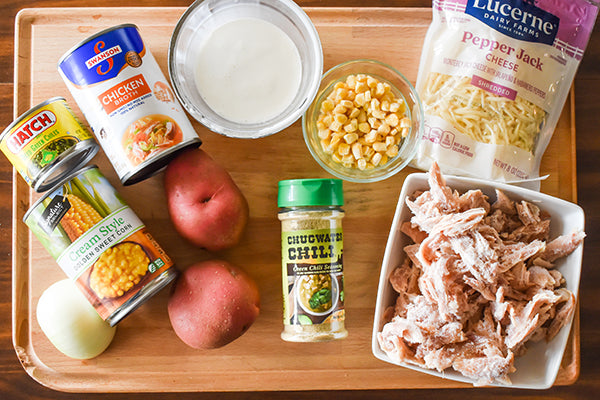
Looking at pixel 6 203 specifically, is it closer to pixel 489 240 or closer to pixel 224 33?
pixel 224 33

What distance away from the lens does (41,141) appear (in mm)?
998

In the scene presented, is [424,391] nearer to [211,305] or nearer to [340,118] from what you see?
[211,305]

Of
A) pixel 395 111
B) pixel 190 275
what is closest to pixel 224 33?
pixel 395 111

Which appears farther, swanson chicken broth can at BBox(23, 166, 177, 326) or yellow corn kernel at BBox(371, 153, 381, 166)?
yellow corn kernel at BBox(371, 153, 381, 166)

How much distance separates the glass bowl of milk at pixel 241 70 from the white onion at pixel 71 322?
1.64 feet

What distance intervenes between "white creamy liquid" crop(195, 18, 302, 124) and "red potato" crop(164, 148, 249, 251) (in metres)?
0.13

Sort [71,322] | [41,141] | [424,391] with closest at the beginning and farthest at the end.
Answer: [41,141]
[71,322]
[424,391]

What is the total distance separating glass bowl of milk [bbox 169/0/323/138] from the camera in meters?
1.09

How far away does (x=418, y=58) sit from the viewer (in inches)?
48.5

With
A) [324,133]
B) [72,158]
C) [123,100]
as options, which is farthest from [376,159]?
[72,158]

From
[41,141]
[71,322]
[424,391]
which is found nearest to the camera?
[41,141]

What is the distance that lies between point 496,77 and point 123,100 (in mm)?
840

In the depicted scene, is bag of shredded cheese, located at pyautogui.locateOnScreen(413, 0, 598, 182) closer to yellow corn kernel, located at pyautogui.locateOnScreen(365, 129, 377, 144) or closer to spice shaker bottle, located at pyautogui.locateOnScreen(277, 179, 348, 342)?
yellow corn kernel, located at pyautogui.locateOnScreen(365, 129, 377, 144)

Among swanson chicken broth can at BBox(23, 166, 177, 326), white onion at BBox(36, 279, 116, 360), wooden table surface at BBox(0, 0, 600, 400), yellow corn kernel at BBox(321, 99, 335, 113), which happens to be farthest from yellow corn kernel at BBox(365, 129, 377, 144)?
white onion at BBox(36, 279, 116, 360)
